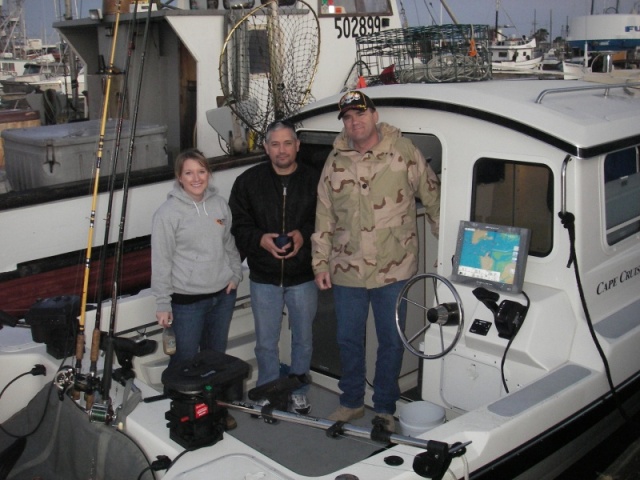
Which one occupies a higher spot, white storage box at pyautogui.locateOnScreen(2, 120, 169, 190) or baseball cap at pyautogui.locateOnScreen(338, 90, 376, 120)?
baseball cap at pyautogui.locateOnScreen(338, 90, 376, 120)

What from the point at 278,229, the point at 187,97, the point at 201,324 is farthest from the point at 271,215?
the point at 187,97

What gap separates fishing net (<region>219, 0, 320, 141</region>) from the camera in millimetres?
7566

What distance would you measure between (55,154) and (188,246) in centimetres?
262

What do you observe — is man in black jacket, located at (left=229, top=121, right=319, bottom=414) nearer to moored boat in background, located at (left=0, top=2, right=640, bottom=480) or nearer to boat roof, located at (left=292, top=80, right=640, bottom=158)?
moored boat in background, located at (left=0, top=2, right=640, bottom=480)

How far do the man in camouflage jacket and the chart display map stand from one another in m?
0.30

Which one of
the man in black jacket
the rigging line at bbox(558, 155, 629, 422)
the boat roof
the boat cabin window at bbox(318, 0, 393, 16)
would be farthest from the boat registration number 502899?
the rigging line at bbox(558, 155, 629, 422)

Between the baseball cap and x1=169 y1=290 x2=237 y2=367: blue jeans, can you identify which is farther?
x1=169 y1=290 x2=237 y2=367: blue jeans

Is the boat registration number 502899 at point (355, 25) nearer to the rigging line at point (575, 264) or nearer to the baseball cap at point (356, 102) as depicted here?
the baseball cap at point (356, 102)

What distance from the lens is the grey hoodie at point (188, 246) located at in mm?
4211

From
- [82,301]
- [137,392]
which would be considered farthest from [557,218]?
[82,301]

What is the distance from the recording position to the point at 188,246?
14.0 ft

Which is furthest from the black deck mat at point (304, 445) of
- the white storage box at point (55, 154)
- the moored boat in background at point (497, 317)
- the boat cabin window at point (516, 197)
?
the white storage box at point (55, 154)

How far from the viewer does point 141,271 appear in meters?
6.79

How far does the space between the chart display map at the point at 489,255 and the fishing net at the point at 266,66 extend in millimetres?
3521
